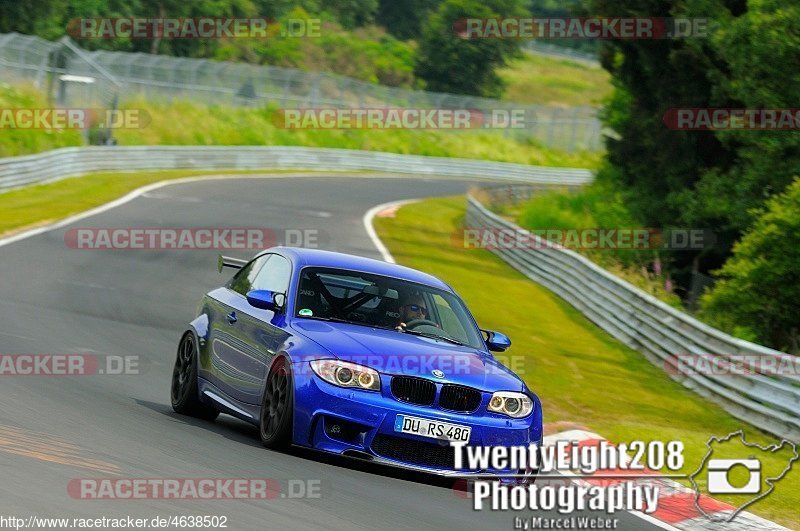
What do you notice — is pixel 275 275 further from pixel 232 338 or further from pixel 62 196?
pixel 62 196

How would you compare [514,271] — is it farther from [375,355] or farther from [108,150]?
[375,355]

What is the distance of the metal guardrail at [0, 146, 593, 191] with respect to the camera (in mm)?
35125

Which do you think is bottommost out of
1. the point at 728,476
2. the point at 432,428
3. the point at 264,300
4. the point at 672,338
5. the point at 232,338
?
the point at 672,338

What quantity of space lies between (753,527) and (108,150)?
114 ft

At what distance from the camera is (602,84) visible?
138 metres

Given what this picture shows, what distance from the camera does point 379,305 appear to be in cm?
1055

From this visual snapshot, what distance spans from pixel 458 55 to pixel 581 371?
294 ft

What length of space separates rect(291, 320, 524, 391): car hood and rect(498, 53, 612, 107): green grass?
112 m

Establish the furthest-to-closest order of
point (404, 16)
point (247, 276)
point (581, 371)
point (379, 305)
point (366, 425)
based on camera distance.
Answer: point (404, 16), point (581, 371), point (247, 276), point (379, 305), point (366, 425)

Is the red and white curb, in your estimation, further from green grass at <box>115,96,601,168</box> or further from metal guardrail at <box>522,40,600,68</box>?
metal guardrail at <box>522,40,600,68</box>

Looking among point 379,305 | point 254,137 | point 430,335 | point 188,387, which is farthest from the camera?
point 254,137

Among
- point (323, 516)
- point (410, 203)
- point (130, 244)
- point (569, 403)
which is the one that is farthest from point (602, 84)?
point (323, 516)

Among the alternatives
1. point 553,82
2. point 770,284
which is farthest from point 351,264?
point 553,82

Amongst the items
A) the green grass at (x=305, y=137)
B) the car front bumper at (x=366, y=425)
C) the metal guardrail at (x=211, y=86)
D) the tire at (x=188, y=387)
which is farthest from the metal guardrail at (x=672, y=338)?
the metal guardrail at (x=211, y=86)
